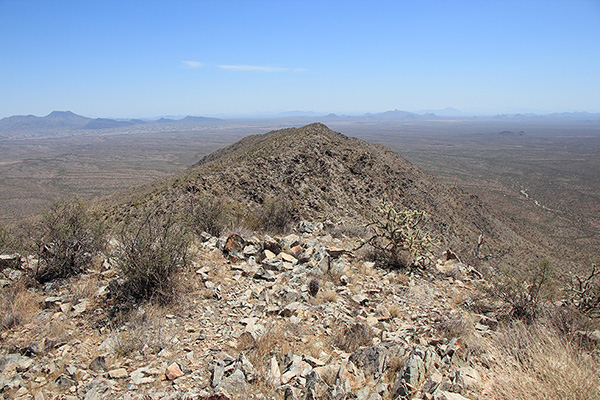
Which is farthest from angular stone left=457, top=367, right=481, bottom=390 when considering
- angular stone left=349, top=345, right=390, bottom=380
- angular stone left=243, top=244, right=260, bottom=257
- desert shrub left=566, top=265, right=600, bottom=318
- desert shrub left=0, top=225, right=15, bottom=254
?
desert shrub left=0, top=225, right=15, bottom=254

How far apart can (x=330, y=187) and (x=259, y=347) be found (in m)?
→ 16.6

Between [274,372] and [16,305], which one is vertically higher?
[16,305]

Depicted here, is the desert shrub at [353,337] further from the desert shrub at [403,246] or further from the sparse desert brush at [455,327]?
the desert shrub at [403,246]

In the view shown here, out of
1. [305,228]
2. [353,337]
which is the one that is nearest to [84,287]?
[353,337]

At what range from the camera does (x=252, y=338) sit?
3.97 meters

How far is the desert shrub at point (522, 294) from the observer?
494 cm

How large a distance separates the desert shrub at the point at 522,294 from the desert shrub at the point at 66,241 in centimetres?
716

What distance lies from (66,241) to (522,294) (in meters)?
7.55

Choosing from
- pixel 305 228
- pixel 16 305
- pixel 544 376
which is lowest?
pixel 305 228

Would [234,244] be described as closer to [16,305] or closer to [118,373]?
[16,305]

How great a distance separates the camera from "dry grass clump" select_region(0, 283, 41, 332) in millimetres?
3893

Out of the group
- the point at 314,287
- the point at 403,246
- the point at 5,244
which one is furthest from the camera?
the point at 403,246

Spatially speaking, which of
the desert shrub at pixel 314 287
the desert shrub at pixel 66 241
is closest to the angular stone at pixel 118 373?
the desert shrub at pixel 66 241

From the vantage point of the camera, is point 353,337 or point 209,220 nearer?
point 353,337
